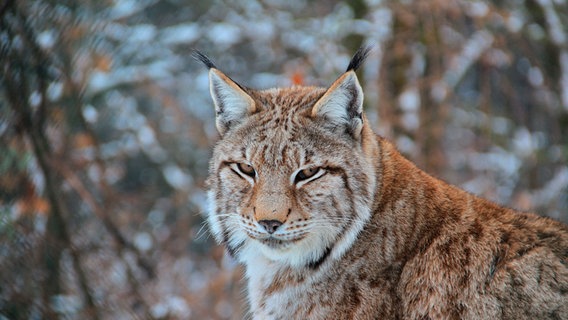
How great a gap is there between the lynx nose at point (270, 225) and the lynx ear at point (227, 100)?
0.78m

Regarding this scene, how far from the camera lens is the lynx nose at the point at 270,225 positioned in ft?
13.6

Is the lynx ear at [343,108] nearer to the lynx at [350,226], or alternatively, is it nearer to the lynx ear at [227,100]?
the lynx at [350,226]

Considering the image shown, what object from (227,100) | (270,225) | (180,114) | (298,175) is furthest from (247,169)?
(180,114)

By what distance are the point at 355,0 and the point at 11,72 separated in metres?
5.98

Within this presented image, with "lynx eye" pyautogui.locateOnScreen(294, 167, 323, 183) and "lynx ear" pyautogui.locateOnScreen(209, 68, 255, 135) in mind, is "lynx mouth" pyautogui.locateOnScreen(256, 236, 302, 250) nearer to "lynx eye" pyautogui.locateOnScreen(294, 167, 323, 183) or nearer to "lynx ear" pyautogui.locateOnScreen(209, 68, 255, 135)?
"lynx eye" pyautogui.locateOnScreen(294, 167, 323, 183)

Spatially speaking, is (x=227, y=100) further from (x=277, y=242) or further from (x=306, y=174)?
(x=277, y=242)

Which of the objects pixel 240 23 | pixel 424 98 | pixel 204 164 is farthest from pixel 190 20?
pixel 424 98

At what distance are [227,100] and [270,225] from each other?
93cm

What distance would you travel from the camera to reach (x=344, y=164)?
4363mm

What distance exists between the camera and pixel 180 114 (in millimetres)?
10617

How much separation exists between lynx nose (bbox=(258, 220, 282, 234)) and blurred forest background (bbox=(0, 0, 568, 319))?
1.51m

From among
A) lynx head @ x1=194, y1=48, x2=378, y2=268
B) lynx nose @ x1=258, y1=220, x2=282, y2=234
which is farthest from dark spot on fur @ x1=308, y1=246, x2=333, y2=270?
lynx nose @ x1=258, y1=220, x2=282, y2=234

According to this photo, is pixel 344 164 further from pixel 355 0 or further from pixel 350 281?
pixel 355 0

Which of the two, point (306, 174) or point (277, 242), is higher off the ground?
point (306, 174)
